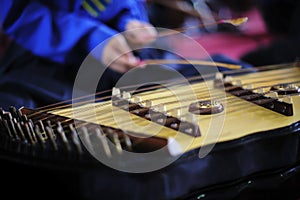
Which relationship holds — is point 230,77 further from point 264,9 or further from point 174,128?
point 264,9

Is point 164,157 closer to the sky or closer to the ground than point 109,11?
closer to the ground

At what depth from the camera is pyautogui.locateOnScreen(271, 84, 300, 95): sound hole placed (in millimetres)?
927

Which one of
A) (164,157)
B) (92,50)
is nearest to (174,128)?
(164,157)

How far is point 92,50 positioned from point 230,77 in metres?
0.41

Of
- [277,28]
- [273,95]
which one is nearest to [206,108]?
[273,95]

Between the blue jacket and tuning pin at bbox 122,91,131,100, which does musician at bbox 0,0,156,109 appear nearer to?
the blue jacket

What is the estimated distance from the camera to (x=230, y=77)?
106cm

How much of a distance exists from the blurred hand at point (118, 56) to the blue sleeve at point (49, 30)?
47mm

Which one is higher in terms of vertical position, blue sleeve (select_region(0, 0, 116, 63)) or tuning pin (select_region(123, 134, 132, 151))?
blue sleeve (select_region(0, 0, 116, 63))

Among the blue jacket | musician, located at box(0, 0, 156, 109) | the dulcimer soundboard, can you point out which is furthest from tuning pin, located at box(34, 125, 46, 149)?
the blue jacket

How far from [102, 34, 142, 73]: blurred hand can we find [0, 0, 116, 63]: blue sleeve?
1.8 inches

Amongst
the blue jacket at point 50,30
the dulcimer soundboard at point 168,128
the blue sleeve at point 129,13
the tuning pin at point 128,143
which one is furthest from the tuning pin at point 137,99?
the blue sleeve at point 129,13

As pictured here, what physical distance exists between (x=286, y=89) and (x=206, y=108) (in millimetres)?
203

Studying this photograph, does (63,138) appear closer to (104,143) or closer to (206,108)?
(104,143)
